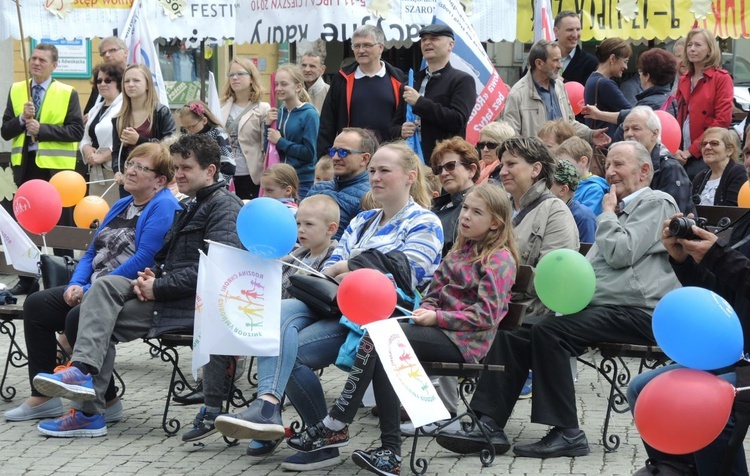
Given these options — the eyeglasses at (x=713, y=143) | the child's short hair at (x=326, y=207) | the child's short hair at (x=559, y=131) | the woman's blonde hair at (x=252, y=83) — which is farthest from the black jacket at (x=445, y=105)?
the child's short hair at (x=326, y=207)

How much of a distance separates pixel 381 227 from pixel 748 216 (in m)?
2.00

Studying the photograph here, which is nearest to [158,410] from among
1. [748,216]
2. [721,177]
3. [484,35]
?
→ [748,216]

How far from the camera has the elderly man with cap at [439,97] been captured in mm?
8859

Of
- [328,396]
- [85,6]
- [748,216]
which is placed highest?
[85,6]

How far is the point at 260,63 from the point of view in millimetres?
19484

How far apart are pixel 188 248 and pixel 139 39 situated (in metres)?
5.11

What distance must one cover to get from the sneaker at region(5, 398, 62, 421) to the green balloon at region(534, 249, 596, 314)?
2.83m

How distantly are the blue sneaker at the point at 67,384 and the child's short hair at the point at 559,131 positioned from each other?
367 cm

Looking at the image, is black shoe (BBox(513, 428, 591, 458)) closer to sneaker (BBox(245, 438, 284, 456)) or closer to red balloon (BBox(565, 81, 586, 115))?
sneaker (BBox(245, 438, 284, 456))

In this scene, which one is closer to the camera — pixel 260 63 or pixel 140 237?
pixel 140 237

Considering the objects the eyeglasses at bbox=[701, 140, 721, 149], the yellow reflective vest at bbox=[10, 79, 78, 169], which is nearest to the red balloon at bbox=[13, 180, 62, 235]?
the yellow reflective vest at bbox=[10, 79, 78, 169]

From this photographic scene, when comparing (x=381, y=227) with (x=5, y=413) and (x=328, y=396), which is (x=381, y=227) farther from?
(x=5, y=413)

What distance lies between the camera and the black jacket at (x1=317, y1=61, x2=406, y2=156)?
374 inches

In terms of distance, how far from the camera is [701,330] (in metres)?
4.30
